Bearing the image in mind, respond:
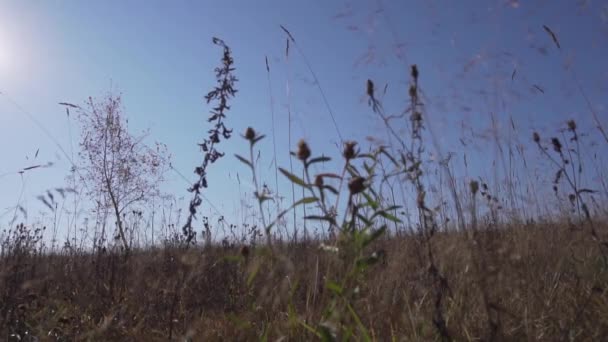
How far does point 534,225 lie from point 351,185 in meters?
3.05

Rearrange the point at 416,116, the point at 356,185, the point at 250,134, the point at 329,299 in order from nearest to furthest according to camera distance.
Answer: the point at 356,185 < the point at 250,134 < the point at 416,116 < the point at 329,299

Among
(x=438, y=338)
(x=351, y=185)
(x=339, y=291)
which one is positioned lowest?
(x=438, y=338)

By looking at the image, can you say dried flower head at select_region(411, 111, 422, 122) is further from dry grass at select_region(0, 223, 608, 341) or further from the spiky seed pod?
dry grass at select_region(0, 223, 608, 341)

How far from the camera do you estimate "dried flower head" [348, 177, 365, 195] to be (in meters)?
1.01

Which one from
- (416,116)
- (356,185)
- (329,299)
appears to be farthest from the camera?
(329,299)

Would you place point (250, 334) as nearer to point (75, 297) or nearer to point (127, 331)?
point (127, 331)

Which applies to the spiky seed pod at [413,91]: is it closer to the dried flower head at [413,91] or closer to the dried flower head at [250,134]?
the dried flower head at [413,91]

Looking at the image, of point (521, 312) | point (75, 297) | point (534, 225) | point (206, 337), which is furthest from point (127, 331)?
point (534, 225)

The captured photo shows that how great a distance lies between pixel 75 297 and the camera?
8.17 feet

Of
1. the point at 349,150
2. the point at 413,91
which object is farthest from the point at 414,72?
the point at 349,150

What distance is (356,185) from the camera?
102cm

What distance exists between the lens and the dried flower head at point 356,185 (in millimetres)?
1012

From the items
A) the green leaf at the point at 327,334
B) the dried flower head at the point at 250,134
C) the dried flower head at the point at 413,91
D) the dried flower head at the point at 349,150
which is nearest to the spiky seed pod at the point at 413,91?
the dried flower head at the point at 413,91

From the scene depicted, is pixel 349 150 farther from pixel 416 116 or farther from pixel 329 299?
pixel 329 299
